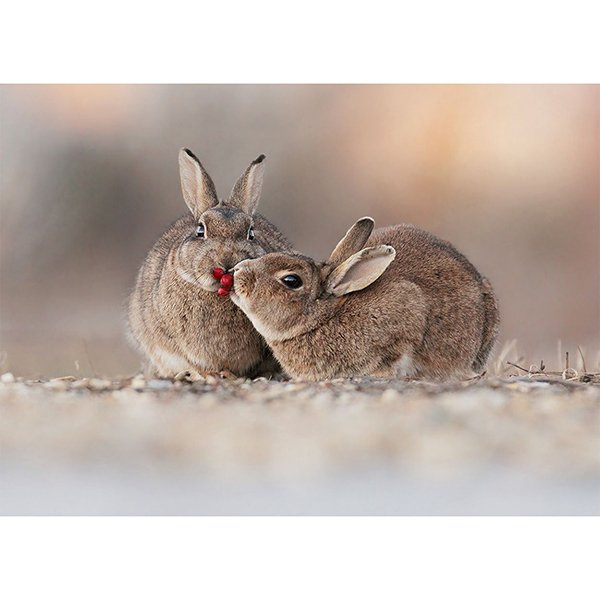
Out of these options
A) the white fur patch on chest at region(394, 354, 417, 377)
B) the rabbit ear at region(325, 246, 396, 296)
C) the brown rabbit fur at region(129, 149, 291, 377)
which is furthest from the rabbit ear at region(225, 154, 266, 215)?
the white fur patch on chest at region(394, 354, 417, 377)

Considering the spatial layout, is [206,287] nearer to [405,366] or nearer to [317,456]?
[405,366]

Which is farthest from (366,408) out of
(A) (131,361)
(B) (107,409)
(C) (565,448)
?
(A) (131,361)

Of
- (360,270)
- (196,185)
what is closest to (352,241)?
(360,270)

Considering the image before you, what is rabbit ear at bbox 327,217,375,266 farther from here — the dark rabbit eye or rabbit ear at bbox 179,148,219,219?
rabbit ear at bbox 179,148,219,219

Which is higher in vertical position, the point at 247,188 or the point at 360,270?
the point at 247,188

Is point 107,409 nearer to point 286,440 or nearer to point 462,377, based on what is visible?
point 286,440

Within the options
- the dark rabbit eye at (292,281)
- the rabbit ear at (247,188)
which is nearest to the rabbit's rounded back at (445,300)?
the dark rabbit eye at (292,281)
